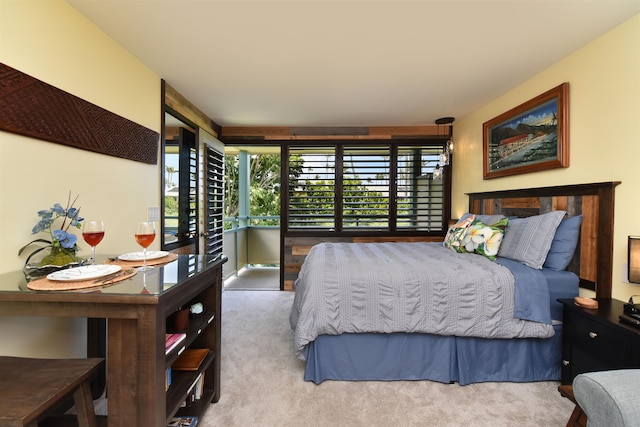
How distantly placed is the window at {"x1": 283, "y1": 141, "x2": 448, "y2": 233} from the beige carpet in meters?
2.28

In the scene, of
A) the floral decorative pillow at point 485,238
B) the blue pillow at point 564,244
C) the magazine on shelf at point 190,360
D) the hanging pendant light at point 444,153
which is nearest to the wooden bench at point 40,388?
the magazine on shelf at point 190,360

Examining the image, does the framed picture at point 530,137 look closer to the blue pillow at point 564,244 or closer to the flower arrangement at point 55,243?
the blue pillow at point 564,244

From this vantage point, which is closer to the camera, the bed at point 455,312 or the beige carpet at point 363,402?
the beige carpet at point 363,402

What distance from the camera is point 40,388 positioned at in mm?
967

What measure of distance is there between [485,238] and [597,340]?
0.96 meters

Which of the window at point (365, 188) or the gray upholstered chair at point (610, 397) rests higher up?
the window at point (365, 188)

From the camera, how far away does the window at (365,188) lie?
4.16m

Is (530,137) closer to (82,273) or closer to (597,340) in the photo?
(597,340)

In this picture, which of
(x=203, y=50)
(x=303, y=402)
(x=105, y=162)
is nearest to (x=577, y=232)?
(x=303, y=402)

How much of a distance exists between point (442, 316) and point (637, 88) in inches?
72.6

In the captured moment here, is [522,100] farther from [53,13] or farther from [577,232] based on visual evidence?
[53,13]

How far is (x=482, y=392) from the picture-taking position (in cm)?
188

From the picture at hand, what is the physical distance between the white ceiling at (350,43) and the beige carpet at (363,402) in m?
2.37

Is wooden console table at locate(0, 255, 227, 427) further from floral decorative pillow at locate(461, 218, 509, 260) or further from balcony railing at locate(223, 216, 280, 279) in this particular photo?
balcony railing at locate(223, 216, 280, 279)
